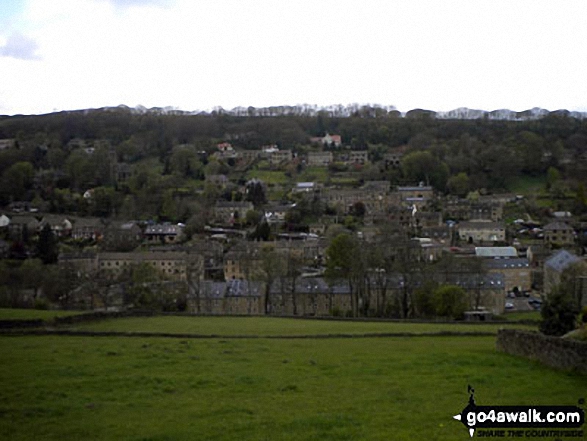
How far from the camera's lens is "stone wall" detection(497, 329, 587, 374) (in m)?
13.6

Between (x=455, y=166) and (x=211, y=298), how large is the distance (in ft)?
201

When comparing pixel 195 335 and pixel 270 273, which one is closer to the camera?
pixel 195 335

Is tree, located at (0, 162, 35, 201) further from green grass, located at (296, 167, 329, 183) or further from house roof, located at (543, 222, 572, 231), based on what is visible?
house roof, located at (543, 222, 572, 231)

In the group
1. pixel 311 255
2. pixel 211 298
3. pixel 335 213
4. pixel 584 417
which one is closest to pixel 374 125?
pixel 335 213

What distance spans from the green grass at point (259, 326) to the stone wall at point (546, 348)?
6202mm

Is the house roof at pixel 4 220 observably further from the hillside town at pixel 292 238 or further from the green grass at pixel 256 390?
the green grass at pixel 256 390

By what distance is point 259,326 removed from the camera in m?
25.2

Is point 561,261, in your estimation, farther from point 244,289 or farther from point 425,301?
point 244,289

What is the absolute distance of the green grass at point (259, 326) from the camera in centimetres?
2331

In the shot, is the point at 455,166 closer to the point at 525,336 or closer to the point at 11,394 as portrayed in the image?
the point at 525,336

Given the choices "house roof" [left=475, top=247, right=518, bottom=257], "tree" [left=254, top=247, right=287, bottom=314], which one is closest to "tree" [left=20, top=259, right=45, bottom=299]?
"tree" [left=254, top=247, right=287, bottom=314]

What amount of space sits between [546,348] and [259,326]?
12649mm

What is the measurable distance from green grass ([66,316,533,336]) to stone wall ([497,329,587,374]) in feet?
20.3

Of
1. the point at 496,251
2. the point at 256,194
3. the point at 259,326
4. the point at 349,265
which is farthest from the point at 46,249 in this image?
the point at 259,326
